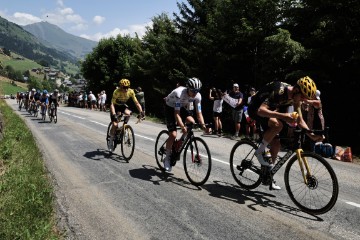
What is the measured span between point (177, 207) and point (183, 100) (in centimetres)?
245

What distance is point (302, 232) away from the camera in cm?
453

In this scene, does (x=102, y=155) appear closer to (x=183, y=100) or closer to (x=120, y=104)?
(x=120, y=104)

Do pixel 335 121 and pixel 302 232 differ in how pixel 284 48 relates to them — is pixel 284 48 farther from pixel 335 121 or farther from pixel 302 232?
pixel 302 232

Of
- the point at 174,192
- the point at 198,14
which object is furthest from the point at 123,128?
the point at 198,14

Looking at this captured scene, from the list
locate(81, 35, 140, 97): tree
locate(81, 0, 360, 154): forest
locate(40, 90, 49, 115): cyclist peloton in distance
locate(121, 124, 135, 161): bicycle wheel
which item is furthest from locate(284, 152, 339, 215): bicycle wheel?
locate(81, 35, 140, 97): tree

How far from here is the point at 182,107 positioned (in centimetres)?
725

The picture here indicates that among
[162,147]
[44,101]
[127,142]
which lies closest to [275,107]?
[162,147]

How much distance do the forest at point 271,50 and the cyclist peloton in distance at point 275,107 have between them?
7056mm

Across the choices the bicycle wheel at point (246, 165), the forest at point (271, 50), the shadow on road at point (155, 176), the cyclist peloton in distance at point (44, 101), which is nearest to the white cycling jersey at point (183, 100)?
the bicycle wheel at point (246, 165)

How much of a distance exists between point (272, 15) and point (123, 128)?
12.3m

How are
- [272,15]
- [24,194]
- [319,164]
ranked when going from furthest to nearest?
1. [272,15]
2. [24,194]
3. [319,164]

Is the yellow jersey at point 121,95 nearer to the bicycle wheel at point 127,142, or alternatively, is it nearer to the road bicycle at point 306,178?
the bicycle wheel at point 127,142

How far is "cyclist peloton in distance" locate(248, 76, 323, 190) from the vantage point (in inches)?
202

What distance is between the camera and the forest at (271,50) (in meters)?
13.4
